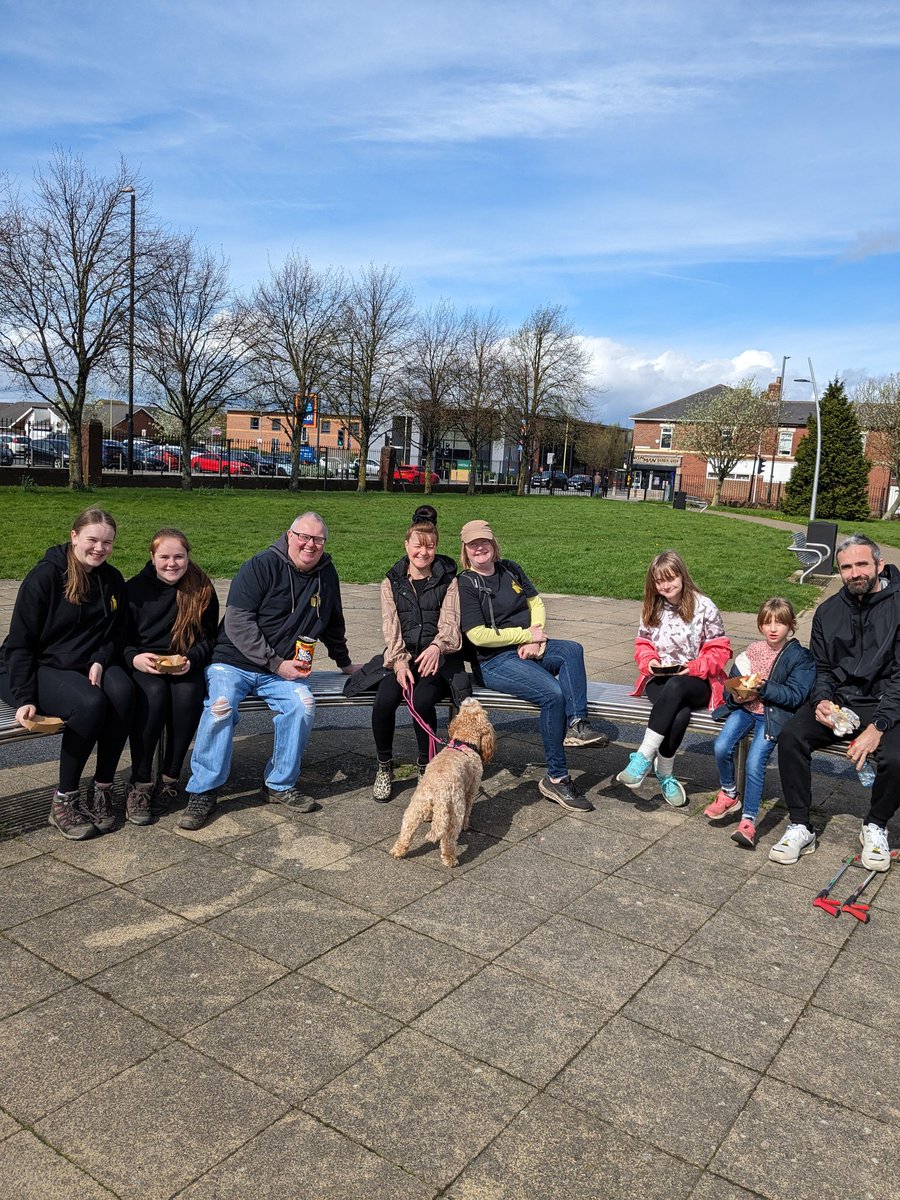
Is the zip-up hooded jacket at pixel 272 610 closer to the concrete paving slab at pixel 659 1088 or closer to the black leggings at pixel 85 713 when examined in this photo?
the black leggings at pixel 85 713

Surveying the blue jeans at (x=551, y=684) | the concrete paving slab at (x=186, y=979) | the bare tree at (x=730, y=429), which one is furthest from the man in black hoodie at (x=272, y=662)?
the bare tree at (x=730, y=429)

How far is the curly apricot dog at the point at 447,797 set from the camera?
4.26m

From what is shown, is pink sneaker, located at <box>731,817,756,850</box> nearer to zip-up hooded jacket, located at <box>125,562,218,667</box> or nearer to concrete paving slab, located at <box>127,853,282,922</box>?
concrete paving slab, located at <box>127,853,282,922</box>

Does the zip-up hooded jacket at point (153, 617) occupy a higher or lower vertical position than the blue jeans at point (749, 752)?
higher

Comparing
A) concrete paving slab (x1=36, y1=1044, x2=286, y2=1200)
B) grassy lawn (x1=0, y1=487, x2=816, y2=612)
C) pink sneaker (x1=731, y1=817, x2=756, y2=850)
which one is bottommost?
concrete paving slab (x1=36, y1=1044, x2=286, y2=1200)

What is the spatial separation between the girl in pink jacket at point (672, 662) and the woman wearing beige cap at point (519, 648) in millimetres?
363

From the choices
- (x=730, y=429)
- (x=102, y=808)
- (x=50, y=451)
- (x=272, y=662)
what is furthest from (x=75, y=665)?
(x=730, y=429)

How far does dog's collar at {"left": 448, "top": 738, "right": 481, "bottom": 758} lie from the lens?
4648 millimetres

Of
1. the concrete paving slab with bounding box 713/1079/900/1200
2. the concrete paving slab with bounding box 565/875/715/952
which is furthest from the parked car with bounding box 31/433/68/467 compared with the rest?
the concrete paving slab with bounding box 713/1079/900/1200

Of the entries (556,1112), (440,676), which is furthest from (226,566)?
(556,1112)

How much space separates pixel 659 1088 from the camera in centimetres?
289

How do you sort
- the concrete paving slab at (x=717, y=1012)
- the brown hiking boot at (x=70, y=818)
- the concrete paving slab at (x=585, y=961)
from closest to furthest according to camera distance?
the concrete paving slab at (x=717, y=1012), the concrete paving slab at (x=585, y=961), the brown hiking boot at (x=70, y=818)

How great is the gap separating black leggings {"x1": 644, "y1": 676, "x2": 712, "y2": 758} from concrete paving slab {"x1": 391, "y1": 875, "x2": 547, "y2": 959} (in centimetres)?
149

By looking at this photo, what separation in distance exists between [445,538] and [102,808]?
17.4m
